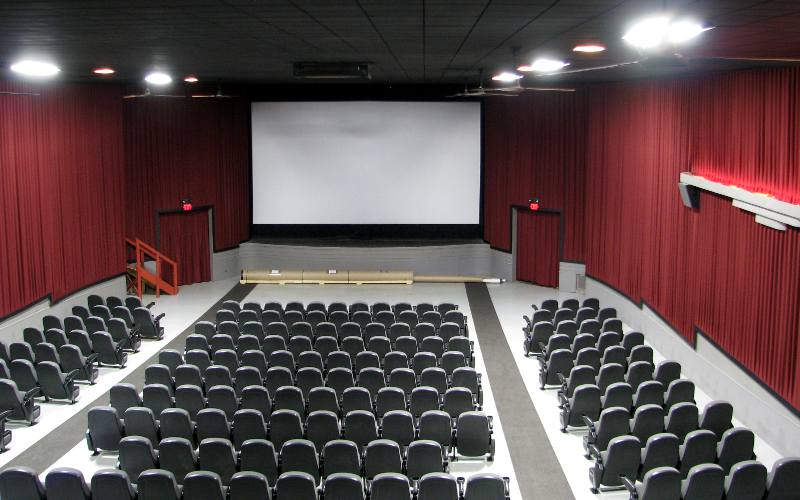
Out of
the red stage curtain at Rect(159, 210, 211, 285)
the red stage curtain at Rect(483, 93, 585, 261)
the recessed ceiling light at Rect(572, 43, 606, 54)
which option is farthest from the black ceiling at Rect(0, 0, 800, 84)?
the red stage curtain at Rect(159, 210, 211, 285)

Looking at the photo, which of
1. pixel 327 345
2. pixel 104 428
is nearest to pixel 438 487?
pixel 104 428

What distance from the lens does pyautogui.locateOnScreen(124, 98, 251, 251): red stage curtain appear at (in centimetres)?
2169

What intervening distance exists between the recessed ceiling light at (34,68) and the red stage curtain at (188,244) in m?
7.78

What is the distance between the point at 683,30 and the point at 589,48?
247cm

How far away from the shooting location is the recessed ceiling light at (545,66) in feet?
41.3

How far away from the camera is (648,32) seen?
27.9 feet

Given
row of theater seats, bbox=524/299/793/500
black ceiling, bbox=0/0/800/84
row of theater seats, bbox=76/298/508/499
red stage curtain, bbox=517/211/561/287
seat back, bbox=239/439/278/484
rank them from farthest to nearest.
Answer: red stage curtain, bbox=517/211/561/287, row of theater seats, bbox=76/298/508/499, seat back, bbox=239/439/278/484, row of theater seats, bbox=524/299/793/500, black ceiling, bbox=0/0/800/84

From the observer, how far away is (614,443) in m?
9.52

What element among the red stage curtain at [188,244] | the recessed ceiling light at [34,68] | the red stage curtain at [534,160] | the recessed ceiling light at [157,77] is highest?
the recessed ceiling light at [157,77]

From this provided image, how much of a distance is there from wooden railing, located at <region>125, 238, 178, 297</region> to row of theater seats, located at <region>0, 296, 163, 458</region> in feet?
11.3

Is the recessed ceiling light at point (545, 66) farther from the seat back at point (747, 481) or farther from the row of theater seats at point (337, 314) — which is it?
the seat back at point (747, 481)

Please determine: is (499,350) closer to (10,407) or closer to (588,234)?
(588,234)

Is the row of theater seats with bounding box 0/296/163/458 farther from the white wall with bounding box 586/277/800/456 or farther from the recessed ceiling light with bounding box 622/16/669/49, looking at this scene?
the white wall with bounding box 586/277/800/456

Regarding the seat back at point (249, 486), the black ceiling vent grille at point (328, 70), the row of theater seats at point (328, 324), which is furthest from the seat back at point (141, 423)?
the black ceiling vent grille at point (328, 70)
